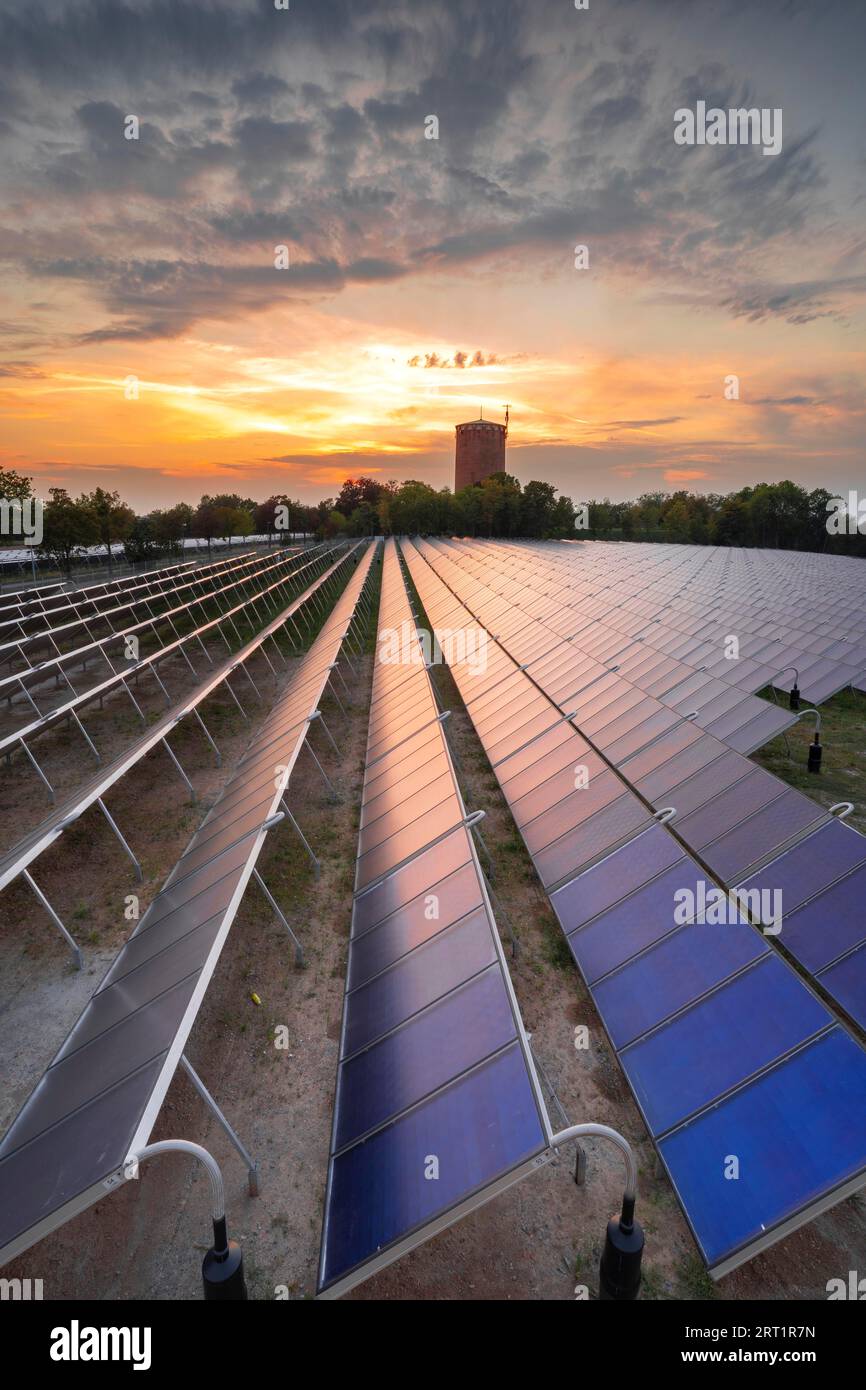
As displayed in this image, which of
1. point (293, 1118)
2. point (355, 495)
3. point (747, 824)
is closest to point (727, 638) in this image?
point (747, 824)

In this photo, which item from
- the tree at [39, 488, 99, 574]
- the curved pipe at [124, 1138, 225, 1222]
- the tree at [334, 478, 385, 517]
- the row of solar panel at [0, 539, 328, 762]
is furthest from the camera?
the tree at [334, 478, 385, 517]

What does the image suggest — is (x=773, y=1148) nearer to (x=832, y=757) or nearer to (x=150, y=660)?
(x=832, y=757)

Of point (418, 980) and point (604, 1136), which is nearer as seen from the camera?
point (604, 1136)

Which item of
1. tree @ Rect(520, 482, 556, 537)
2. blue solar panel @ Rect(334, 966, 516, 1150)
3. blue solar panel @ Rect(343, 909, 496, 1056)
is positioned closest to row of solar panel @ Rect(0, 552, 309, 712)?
blue solar panel @ Rect(343, 909, 496, 1056)

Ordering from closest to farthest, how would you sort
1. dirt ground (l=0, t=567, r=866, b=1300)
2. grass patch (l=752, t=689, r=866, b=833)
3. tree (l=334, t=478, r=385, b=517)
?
dirt ground (l=0, t=567, r=866, b=1300) < grass patch (l=752, t=689, r=866, b=833) < tree (l=334, t=478, r=385, b=517)

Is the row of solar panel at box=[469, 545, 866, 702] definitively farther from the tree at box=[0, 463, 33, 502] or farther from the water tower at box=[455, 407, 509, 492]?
the water tower at box=[455, 407, 509, 492]

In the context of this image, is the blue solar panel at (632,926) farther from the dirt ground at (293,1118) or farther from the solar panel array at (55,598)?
the solar panel array at (55,598)
